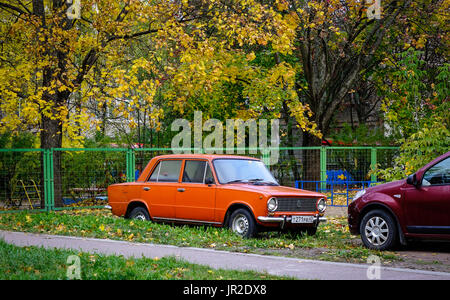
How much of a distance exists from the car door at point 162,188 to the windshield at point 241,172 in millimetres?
1064

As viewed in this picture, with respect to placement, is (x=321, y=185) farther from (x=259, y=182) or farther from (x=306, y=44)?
(x=259, y=182)

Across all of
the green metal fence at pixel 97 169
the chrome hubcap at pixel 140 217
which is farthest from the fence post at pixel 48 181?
the chrome hubcap at pixel 140 217

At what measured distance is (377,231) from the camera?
10969 mm

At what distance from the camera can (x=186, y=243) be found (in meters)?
11.2

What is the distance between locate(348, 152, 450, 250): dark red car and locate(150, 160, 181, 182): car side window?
4.24 m

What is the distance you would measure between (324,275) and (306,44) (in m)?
16.6

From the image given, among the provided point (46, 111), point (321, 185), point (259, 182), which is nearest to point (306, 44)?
point (321, 185)

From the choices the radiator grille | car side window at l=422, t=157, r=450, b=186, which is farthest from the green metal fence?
car side window at l=422, t=157, r=450, b=186

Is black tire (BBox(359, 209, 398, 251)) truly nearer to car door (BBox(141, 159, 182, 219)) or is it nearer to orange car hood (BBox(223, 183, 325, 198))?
orange car hood (BBox(223, 183, 325, 198))

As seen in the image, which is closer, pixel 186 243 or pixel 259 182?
pixel 186 243

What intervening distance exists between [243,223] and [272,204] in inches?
30.7

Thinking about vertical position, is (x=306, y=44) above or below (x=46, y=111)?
above

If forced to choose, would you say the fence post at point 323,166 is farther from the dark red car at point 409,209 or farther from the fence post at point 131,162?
the dark red car at point 409,209

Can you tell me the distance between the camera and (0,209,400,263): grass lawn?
1045 centimetres
